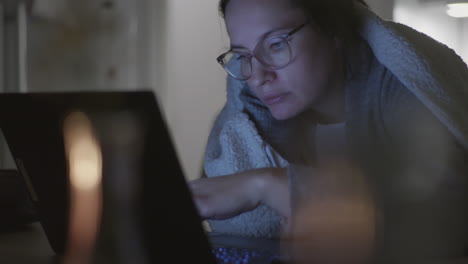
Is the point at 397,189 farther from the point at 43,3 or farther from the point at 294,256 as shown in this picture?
the point at 43,3

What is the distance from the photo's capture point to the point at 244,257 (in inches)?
17.2

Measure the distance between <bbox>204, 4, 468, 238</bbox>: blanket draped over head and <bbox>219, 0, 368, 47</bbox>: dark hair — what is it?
21mm

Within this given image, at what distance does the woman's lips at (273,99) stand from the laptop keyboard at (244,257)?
36 cm

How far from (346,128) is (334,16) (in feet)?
0.61

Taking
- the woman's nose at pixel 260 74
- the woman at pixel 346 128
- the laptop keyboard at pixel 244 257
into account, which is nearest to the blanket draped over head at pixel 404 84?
the woman at pixel 346 128

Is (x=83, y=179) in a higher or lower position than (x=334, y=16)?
lower

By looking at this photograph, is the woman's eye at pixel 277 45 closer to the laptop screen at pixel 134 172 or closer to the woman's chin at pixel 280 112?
the woman's chin at pixel 280 112

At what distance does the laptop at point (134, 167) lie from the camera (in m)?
0.29

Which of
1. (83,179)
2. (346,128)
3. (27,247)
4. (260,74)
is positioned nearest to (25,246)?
(27,247)

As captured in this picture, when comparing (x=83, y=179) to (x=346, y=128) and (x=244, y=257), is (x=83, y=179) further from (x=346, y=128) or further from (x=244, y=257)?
(x=346, y=128)

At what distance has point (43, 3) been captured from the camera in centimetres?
175

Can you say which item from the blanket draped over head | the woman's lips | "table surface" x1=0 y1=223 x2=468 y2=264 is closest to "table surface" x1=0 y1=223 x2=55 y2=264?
"table surface" x1=0 y1=223 x2=468 y2=264

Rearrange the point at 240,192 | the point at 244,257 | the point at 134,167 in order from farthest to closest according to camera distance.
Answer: the point at 240,192 → the point at 244,257 → the point at 134,167

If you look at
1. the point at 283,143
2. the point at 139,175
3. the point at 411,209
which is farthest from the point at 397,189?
the point at 139,175
